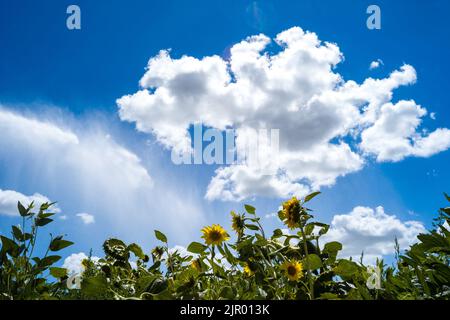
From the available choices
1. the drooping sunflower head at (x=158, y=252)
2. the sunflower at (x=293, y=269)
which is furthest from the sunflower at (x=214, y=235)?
the sunflower at (x=293, y=269)

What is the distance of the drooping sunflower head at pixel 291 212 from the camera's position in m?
2.01

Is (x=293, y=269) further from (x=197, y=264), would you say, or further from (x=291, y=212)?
(x=197, y=264)

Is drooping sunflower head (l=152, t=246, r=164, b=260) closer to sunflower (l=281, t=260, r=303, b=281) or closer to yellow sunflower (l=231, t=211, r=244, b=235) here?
yellow sunflower (l=231, t=211, r=244, b=235)

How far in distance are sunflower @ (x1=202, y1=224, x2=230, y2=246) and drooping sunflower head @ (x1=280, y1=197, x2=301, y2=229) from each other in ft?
1.88

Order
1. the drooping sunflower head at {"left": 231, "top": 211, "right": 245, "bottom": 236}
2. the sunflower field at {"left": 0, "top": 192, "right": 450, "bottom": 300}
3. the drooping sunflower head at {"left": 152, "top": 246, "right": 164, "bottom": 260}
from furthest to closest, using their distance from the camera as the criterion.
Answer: the drooping sunflower head at {"left": 152, "top": 246, "right": 164, "bottom": 260} < the drooping sunflower head at {"left": 231, "top": 211, "right": 245, "bottom": 236} < the sunflower field at {"left": 0, "top": 192, "right": 450, "bottom": 300}

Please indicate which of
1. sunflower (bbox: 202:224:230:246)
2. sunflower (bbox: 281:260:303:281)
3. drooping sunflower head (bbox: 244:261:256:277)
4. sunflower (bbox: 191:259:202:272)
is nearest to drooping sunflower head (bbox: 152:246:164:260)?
sunflower (bbox: 202:224:230:246)

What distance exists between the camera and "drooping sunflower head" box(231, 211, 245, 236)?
8.09 feet

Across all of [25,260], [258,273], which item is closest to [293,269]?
[258,273]

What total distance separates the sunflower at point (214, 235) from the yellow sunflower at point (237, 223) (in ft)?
0.31

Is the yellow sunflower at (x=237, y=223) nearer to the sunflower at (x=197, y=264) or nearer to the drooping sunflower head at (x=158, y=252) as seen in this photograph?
the sunflower at (x=197, y=264)
